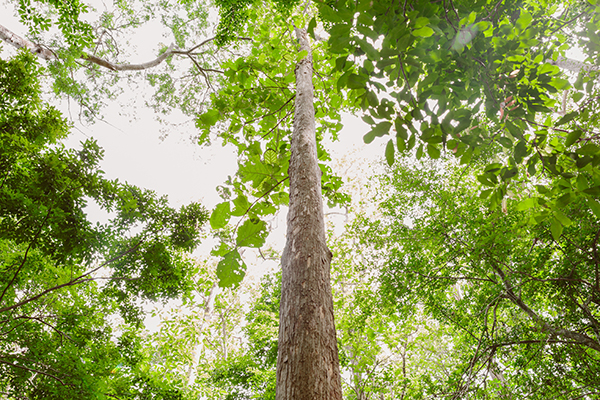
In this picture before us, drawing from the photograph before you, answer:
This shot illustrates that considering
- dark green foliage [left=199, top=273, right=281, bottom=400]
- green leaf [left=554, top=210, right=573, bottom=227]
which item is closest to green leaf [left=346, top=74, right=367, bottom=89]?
green leaf [left=554, top=210, right=573, bottom=227]

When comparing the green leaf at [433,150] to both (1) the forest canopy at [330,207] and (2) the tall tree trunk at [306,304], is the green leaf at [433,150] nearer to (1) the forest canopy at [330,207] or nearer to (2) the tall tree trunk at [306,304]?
(1) the forest canopy at [330,207]

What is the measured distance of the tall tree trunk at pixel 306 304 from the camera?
2.30ft

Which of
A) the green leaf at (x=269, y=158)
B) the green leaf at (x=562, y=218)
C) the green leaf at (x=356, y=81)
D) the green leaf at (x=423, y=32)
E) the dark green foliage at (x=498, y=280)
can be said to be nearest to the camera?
the green leaf at (x=423, y=32)

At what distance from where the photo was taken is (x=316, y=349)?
748mm

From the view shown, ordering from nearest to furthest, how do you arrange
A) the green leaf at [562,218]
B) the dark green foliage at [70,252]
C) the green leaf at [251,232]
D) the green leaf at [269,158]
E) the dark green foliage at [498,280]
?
the green leaf at [562,218] → the green leaf at [251,232] → the green leaf at [269,158] → the dark green foliage at [498,280] → the dark green foliage at [70,252]

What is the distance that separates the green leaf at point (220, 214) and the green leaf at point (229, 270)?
0.16 meters

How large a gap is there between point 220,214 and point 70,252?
3.55 metres

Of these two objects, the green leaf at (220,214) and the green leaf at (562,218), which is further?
the green leaf at (220,214)

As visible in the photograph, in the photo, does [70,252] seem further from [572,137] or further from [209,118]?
[572,137]

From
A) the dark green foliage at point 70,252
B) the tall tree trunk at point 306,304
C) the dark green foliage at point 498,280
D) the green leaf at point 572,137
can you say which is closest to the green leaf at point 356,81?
the tall tree trunk at point 306,304

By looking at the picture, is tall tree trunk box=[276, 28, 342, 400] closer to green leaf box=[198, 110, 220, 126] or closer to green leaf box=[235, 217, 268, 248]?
green leaf box=[235, 217, 268, 248]

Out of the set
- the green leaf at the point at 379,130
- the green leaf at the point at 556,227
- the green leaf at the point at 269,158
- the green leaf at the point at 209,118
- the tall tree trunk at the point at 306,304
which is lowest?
the tall tree trunk at the point at 306,304

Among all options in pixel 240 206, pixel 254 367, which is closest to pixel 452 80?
pixel 240 206

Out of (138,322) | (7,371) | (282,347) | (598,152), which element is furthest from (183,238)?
(598,152)
